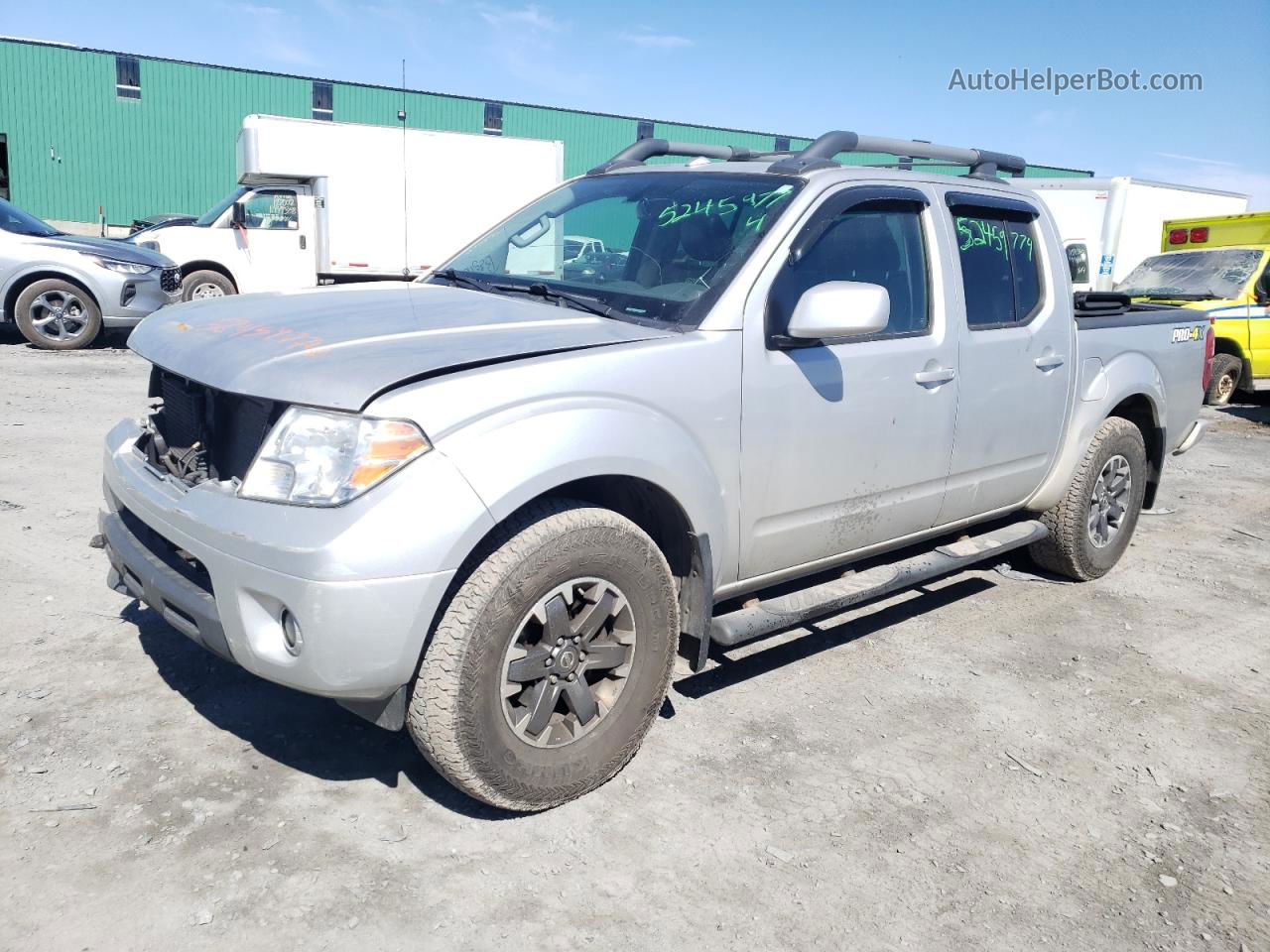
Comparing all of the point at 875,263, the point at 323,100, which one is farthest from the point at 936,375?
the point at 323,100

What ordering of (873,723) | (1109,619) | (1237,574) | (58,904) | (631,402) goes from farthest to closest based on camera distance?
(1237,574) < (1109,619) < (873,723) < (631,402) < (58,904)

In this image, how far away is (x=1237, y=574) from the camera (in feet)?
18.0

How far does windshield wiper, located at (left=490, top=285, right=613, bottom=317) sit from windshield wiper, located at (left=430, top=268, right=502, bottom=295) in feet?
0.11

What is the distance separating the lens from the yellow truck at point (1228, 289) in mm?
11273

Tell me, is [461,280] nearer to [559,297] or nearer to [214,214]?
[559,297]

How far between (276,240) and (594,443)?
45.0ft

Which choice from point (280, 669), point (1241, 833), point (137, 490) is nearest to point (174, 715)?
point (137, 490)

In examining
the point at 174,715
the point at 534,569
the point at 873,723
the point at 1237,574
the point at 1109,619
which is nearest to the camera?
the point at 534,569

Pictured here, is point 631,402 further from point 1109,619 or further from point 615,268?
point 1109,619

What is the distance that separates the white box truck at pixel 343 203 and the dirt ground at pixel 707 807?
35.4ft

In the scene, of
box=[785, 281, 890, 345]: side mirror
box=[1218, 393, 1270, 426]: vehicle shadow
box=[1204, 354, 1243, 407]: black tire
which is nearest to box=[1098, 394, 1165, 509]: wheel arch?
box=[785, 281, 890, 345]: side mirror

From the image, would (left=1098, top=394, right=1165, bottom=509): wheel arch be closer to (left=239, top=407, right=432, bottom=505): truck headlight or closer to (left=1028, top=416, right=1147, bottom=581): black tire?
(left=1028, top=416, right=1147, bottom=581): black tire

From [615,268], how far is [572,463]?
112 centimetres

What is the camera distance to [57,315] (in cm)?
1047
